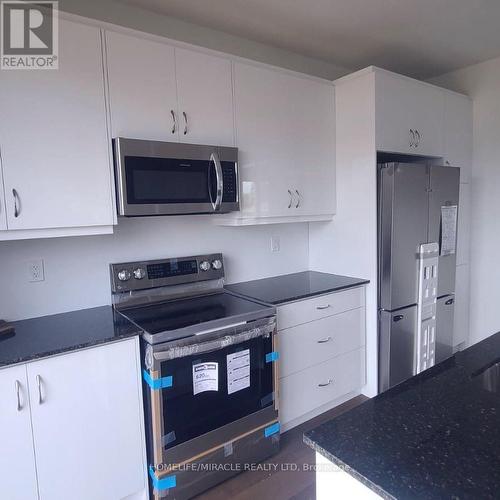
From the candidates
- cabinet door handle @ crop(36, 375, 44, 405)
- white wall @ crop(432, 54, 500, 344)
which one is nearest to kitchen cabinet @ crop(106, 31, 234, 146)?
cabinet door handle @ crop(36, 375, 44, 405)

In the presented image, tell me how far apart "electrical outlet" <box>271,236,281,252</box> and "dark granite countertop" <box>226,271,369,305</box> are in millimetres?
213

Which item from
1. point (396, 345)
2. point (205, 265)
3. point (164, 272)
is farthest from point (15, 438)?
point (396, 345)

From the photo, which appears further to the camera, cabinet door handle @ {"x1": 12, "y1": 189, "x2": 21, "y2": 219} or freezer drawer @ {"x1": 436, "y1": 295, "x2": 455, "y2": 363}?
freezer drawer @ {"x1": 436, "y1": 295, "x2": 455, "y2": 363}

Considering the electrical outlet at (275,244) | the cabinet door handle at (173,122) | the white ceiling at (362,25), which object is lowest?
the electrical outlet at (275,244)

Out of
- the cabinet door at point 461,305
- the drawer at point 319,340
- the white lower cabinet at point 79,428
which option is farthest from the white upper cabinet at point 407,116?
the white lower cabinet at point 79,428

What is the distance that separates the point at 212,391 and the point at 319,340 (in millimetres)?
851

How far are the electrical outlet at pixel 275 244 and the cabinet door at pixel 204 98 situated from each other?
0.87 m

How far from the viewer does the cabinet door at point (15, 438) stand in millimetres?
1402

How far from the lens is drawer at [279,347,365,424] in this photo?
225cm

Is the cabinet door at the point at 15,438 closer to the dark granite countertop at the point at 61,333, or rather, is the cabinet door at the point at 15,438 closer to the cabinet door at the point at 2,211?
the dark granite countertop at the point at 61,333

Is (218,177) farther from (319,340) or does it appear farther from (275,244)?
(319,340)

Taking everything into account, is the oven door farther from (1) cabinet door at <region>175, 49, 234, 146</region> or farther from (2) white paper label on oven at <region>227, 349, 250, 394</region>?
(1) cabinet door at <region>175, 49, 234, 146</region>

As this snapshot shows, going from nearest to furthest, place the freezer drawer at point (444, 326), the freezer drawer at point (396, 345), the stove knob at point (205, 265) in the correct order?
the stove knob at point (205, 265)
the freezer drawer at point (396, 345)
the freezer drawer at point (444, 326)

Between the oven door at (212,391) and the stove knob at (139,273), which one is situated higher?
the stove knob at (139,273)
